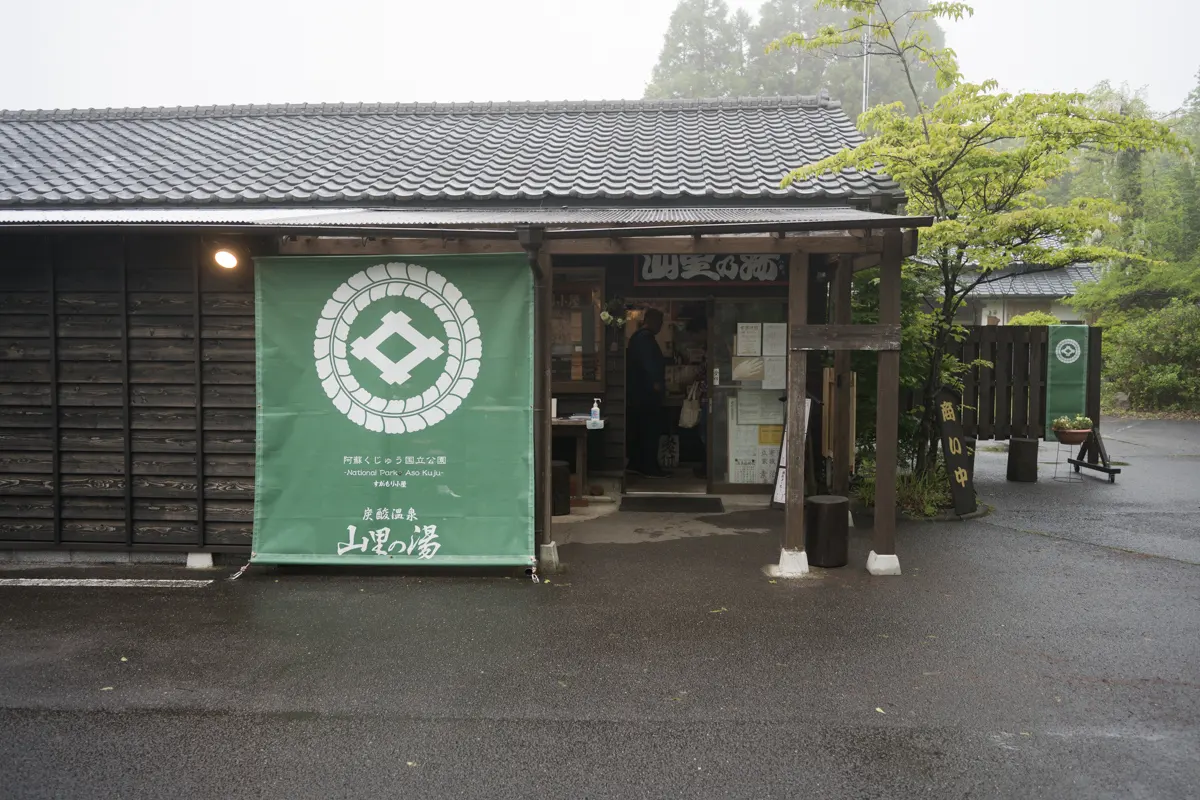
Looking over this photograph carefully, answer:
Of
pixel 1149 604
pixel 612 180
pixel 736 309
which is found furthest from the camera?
pixel 736 309

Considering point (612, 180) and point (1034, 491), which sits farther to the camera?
point (1034, 491)

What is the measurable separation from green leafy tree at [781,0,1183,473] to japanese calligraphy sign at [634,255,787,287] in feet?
4.16

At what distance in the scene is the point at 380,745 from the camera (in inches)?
153

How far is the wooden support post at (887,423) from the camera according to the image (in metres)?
6.56

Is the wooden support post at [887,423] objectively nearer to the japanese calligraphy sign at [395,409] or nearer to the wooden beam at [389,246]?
the japanese calligraphy sign at [395,409]

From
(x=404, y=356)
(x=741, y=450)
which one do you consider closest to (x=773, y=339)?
(x=741, y=450)

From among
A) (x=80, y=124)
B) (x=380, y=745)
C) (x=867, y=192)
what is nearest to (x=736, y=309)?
(x=867, y=192)

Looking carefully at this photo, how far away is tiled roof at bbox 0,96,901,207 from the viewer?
8.72 m

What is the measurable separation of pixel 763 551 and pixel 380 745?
436cm

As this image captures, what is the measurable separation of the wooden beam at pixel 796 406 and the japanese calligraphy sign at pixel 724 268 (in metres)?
3.06

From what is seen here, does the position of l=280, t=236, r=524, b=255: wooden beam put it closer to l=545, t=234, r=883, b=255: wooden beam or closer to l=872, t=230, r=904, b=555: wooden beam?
l=545, t=234, r=883, b=255: wooden beam

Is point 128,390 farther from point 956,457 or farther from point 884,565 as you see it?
point 956,457

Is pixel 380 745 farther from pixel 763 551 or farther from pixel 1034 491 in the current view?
pixel 1034 491

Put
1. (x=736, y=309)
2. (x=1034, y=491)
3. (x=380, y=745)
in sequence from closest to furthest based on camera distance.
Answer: (x=380, y=745)
(x=736, y=309)
(x=1034, y=491)
